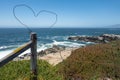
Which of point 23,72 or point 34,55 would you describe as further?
point 23,72

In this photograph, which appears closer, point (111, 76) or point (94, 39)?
point (111, 76)

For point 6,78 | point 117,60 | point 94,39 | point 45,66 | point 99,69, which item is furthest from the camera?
point 94,39

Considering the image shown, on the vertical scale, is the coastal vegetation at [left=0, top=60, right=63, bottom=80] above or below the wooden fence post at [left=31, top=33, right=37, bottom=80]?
below

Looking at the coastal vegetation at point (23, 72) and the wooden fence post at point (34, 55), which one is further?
the coastal vegetation at point (23, 72)

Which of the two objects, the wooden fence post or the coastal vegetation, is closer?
the wooden fence post

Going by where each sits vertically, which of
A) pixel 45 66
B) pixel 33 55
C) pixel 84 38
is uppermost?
pixel 33 55

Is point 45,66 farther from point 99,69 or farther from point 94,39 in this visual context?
point 94,39

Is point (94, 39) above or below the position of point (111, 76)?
below

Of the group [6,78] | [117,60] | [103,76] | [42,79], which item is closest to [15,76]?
[6,78]

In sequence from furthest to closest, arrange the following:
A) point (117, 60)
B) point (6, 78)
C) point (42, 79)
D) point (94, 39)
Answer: point (94, 39)
point (117, 60)
point (6, 78)
point (42, 79)

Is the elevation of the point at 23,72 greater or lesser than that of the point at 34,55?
lesser

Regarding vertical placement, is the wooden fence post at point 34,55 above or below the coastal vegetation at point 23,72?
above
